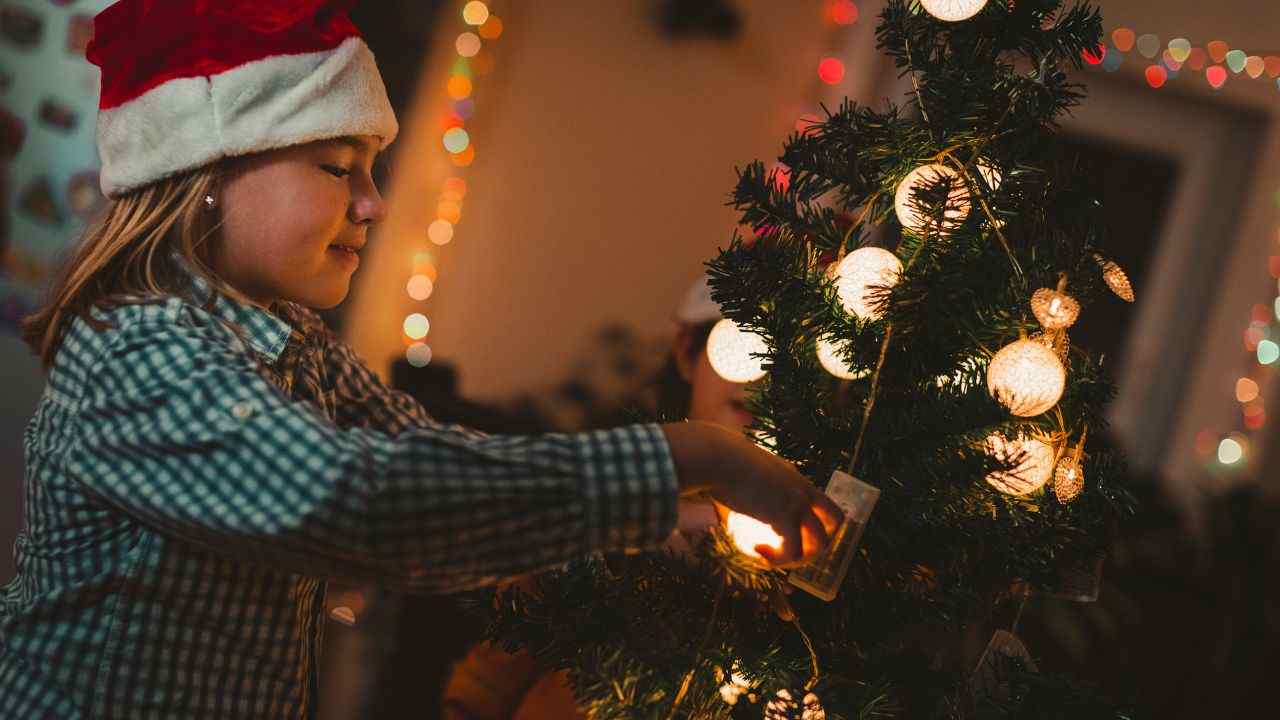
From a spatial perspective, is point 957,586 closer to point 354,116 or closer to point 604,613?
point 604,613

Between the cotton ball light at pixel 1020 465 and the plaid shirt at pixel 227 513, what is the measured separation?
257 millimetres

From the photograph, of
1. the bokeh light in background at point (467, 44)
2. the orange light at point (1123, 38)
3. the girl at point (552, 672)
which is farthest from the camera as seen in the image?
the orange light at point (1123, 38)

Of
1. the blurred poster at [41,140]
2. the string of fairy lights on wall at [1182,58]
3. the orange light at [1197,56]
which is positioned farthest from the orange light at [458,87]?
the orange light at [1197,56]

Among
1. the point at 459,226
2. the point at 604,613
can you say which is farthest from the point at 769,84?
the point at 604,613

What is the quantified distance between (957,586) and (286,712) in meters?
0.54

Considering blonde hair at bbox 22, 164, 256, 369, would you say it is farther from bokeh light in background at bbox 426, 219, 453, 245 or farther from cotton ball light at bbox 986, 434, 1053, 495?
bokeh light in background at bbox 426, 219, 453, 245

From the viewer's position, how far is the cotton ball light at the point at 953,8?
701 mm

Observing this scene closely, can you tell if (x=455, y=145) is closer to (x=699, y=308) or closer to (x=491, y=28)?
(x=491, y=28)

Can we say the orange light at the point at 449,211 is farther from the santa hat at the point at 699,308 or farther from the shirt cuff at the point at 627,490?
the shirt cuff at the point at 627,490

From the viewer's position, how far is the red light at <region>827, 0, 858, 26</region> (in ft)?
8.28

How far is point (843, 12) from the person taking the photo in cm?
253

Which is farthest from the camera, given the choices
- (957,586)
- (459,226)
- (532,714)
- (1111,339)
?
(1111,339)

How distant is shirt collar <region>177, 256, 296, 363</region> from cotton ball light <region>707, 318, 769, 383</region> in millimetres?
378

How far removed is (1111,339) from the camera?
2758 mm
